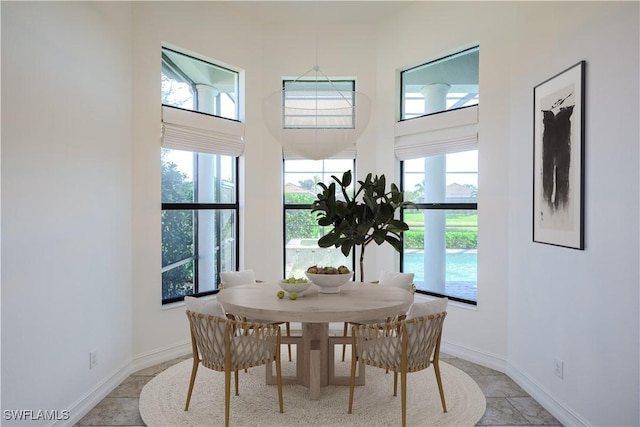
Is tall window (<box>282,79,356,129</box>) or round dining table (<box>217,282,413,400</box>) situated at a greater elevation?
tall window (<box>282,79,356,129</box>)

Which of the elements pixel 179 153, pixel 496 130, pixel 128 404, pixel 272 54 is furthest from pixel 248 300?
pixel 272 54

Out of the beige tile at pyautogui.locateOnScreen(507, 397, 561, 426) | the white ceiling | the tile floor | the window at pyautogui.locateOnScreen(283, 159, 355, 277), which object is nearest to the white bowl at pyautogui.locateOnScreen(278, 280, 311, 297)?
the tile floor

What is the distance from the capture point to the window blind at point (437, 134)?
3955 mm

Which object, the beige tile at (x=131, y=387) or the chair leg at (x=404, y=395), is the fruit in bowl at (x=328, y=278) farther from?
the beige tile at (x=131, y=387)

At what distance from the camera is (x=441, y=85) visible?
4.31m

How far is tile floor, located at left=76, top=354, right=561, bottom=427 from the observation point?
2730 millimetres

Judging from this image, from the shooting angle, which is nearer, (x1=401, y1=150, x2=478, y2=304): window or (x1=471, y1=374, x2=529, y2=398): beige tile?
(x1=471, y1=374, x2=529, y2=398): beige tile

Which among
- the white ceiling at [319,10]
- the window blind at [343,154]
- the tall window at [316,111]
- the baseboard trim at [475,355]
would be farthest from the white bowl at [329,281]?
the white ceiling at [319,10]

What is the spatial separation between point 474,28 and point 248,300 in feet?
10.6

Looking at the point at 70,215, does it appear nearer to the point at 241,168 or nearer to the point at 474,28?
the point at 241,168

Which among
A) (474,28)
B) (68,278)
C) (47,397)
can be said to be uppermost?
(474,28)

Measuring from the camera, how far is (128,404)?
2973 mm

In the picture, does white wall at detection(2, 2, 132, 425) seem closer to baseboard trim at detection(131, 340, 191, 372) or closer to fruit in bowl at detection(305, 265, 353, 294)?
baseboard trim at detection(131, 340, 191, 372)

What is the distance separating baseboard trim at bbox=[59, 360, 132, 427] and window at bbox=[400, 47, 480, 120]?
3724 mm
